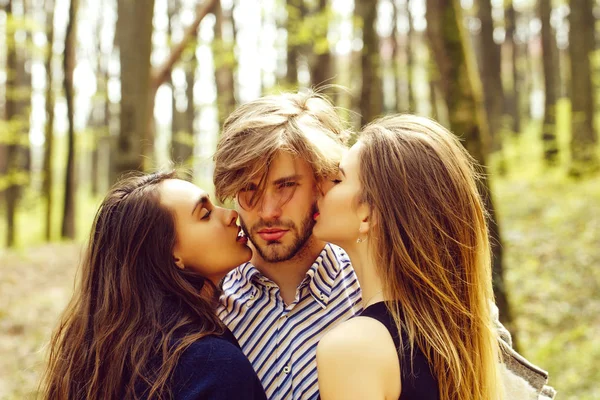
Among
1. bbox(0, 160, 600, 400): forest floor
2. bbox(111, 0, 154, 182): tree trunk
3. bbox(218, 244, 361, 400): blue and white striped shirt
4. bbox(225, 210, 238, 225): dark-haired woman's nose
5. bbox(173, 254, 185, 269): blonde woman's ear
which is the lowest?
bbox(0, 160, 600, 400): forest floor

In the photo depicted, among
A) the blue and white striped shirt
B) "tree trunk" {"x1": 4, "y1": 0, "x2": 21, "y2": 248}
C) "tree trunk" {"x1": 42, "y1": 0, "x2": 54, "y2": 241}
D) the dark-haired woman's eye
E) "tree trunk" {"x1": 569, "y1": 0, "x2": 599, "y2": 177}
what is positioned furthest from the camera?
"tree trunk" {"x1": 42, "y1": 0, "x2": 54, "y2": 241}

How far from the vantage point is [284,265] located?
274 cm

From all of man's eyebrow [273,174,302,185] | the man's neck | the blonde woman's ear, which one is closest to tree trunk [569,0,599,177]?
the man's neck

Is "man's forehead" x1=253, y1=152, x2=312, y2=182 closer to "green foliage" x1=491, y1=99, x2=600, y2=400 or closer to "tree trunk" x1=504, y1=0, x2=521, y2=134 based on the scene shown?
"green foliage" x1=491, y1=99, x2=600, y2=400

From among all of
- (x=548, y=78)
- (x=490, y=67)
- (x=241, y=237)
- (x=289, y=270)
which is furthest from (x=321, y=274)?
(x=490, y=67)

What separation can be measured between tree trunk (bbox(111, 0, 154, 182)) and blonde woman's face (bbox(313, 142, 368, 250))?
10.4ft

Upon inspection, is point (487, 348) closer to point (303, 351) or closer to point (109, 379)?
point (303, 351)

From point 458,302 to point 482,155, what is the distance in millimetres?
2788

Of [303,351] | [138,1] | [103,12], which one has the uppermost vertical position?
Result: [103,12]

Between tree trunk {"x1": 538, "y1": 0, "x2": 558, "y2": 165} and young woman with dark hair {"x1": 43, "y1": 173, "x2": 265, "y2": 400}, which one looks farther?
tree trunk {"x1": 538, "y1": 0, "x2": 558, "y2": 165}

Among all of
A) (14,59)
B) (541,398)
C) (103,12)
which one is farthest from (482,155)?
(103,12)

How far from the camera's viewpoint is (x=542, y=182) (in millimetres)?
12641

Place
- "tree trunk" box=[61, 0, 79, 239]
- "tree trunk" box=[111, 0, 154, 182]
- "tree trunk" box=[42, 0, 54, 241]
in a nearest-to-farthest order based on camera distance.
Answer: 1. "tree trunk" box=[111, 0, 154, 182]
2. "tree trunk" box=[61, 0, 79, 239]
3. "tree trunk" box=[42, 0, 54, 241]

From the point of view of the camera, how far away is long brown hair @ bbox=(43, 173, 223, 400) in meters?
2.14
